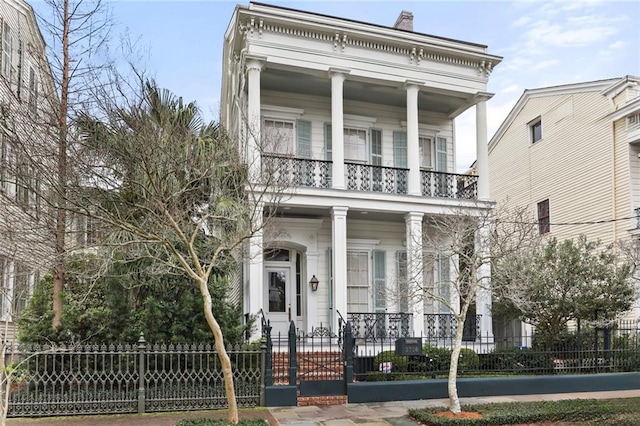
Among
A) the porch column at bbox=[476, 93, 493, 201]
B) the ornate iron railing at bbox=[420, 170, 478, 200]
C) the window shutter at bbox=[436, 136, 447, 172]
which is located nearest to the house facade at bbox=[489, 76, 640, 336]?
the ornate iron railing at bbox=[420, 170, 478, 200]

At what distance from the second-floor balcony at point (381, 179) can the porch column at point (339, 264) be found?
2.73 feet

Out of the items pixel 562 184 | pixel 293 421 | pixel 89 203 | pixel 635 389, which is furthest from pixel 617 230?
pixel 89 203

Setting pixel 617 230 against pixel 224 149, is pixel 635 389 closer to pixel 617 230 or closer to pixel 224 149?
pixel 617 230

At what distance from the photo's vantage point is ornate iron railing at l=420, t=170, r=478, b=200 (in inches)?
629

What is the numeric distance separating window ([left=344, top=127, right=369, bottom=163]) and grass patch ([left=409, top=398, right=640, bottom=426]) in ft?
27.3

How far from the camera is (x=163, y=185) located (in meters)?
8.38

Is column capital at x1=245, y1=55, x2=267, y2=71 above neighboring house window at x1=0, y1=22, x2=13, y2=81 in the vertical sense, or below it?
below

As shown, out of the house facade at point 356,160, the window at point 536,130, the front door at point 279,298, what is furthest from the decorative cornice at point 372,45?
the window at point 536,130

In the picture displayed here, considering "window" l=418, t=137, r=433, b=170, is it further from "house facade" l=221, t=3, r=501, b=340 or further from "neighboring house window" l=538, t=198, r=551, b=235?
"neighboring house window" l=538, t=198, r=551, b=235

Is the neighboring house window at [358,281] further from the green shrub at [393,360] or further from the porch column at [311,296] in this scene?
the green shrub at [393,360]

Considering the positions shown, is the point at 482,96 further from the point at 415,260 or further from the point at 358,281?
the point at 358,281

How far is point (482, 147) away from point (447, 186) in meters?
1.45

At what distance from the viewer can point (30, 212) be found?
10.3 m

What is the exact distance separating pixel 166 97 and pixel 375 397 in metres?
7.16
